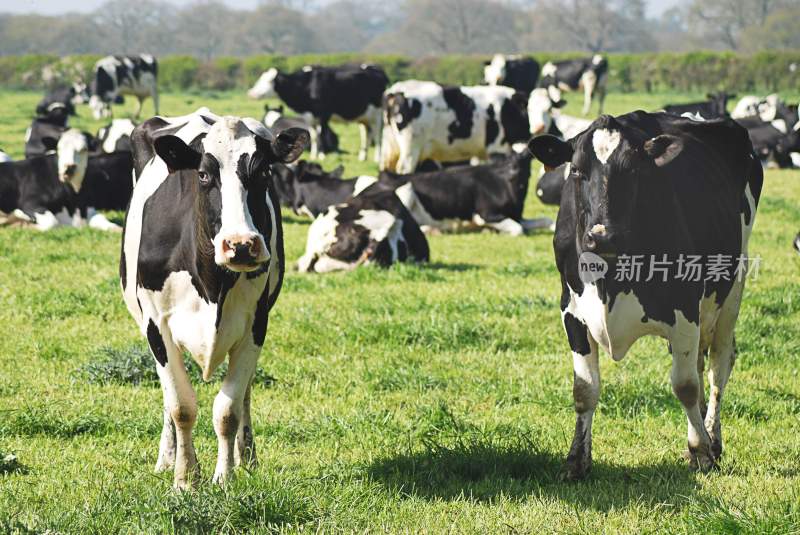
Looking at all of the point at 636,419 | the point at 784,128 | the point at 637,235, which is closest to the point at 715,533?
the point at 637,235

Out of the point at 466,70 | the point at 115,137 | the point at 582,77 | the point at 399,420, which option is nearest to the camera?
the point at 399,420

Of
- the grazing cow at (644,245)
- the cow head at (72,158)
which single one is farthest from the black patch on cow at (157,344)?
the cow head at (72,158)

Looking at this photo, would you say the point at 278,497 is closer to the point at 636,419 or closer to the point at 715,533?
the point at 715,533

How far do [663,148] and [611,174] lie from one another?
0.36 metres

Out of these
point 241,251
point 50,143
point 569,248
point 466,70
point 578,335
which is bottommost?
point 466,70

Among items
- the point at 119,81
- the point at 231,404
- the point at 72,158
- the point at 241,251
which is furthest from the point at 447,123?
the point at 119,81

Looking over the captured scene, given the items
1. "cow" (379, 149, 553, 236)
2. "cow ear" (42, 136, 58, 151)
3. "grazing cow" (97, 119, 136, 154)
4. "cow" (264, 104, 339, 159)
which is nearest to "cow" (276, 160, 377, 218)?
"cow" (379, 149, 553, 236)

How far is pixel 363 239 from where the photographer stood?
11445 millimetres

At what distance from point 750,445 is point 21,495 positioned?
3.69 metres

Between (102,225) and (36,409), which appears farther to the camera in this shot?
(102,225)

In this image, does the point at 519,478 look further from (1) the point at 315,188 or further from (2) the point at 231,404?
(1) the point at 315,188

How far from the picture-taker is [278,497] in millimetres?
4656

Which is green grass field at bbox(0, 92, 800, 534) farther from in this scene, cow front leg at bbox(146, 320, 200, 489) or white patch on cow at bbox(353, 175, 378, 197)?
white patch on cow at bbox(353, 175, 378, 197)

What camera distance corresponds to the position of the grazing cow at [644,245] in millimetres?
5031
